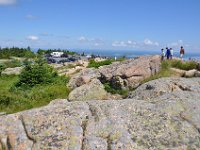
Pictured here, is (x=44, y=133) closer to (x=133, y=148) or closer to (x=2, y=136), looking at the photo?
(x=2, y=136)

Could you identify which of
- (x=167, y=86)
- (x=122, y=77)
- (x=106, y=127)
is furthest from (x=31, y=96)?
(x=106, y=127)

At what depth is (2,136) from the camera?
9.59 m

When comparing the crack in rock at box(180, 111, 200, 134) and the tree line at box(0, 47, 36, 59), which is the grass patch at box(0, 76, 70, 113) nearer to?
the crack in rock at box(180, 111, 200, 134)

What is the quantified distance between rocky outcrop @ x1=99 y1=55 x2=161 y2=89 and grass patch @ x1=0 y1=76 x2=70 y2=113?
3946 mm

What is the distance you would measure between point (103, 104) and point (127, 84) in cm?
1912

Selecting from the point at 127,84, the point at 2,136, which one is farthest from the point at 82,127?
the point at 127,84

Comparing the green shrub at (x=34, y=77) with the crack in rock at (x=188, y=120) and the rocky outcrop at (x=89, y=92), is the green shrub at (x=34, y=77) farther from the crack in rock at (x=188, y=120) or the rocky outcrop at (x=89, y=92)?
the crack in rock at (x=188, y=120)

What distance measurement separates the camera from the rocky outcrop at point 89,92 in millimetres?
27275

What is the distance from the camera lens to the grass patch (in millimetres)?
24859

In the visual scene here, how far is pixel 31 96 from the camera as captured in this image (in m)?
29.6

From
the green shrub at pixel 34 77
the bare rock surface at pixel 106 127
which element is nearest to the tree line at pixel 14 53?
the green shrub at pixel 34 77

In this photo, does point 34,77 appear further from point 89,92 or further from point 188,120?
point 188,120

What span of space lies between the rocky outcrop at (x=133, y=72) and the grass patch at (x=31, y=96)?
3.95 meters

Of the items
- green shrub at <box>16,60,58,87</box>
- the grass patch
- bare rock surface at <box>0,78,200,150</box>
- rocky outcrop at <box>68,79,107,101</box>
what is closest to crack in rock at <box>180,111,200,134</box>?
bare rock surface at <box>0,78,200,150</box>
